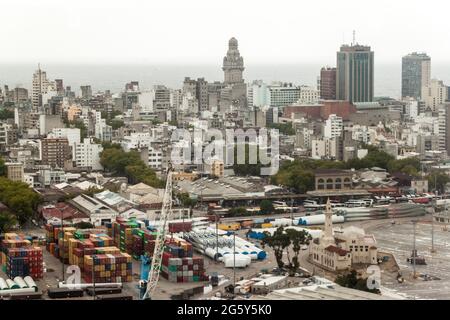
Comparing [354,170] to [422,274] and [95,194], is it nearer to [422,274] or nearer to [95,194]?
[95,194]

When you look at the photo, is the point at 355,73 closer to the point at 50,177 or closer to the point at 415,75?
the point at 415,75

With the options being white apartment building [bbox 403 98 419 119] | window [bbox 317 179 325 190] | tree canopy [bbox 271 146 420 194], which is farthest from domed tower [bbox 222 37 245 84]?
window [bbox 317 179 325 190]

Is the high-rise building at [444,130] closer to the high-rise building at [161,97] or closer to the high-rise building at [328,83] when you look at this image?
the high-rise building at [161,97]

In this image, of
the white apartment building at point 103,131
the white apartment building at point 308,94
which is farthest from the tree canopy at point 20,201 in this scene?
the white apartment building at point 308,94

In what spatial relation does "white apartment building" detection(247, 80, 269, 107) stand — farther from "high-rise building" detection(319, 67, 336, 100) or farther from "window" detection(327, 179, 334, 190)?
"window" detection(327, 179, 334, 190)
